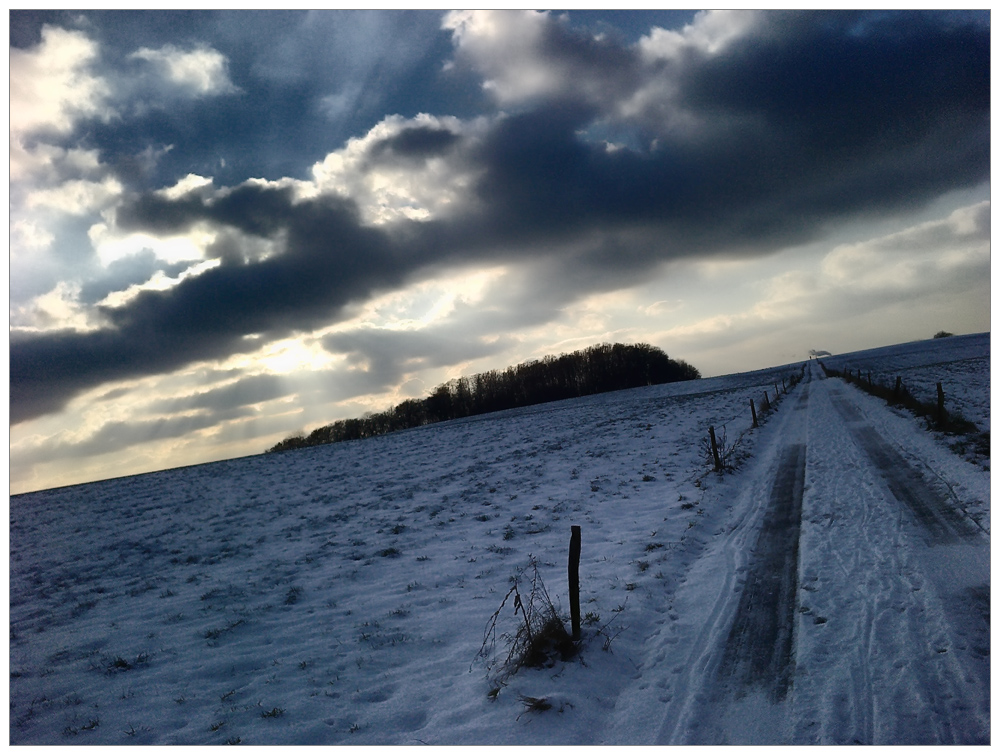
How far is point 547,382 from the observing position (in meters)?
112

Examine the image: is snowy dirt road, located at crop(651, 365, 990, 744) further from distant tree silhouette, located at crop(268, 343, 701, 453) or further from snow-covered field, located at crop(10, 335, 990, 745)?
distant tree silhouette, located at crop(268, 343, 701, 453)

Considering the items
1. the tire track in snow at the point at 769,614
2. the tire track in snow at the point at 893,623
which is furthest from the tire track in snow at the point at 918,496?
the tire track in snow at the point at 769,614

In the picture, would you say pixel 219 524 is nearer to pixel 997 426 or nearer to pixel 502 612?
pixel 502 612

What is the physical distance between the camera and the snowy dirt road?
420 centimetres

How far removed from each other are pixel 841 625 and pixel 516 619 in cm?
403

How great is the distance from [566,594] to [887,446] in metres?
12.9

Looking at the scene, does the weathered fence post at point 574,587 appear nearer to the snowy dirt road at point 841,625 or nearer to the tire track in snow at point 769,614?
the snowy dirt road at point 841,625

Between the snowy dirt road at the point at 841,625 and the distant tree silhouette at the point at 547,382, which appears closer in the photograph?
the snowy dirt road at the point at 841,625

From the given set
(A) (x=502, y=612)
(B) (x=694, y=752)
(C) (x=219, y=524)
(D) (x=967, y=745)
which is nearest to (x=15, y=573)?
(C) (x=219, y=524)

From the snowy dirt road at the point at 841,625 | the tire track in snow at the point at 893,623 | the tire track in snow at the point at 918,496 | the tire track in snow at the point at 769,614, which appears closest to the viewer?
the tire track in snow at the point at 893,623

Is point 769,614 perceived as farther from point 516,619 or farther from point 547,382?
point 547,382

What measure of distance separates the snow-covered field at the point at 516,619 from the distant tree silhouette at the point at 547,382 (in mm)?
82822

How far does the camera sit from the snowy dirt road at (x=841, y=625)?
420cm

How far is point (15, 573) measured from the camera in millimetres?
12117
